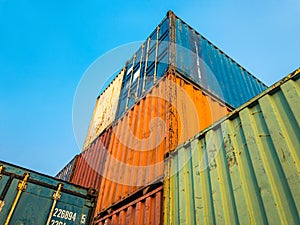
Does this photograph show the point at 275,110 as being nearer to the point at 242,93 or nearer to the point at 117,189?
the point at 117,189

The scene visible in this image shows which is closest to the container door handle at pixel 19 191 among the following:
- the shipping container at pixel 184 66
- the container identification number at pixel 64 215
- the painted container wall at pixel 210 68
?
the container identification number at pixel 64 215

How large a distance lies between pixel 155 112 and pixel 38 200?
4272mm

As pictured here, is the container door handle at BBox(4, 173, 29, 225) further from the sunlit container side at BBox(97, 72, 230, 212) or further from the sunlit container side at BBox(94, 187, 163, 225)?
the sunlit container side at BBox(97, 72, 230, 212)

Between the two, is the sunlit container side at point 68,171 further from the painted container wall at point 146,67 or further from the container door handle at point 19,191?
the container door handle at point 19,191

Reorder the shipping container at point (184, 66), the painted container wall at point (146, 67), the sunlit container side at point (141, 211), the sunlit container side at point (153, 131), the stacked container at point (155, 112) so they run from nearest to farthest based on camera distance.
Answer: the sunlit container side at point (141, 211)
the stacked container at point (155, 112)
the sunlit container side at point (153, 131)
the shipping container at point (184, 66)
the painted container wall at point (146, 67)

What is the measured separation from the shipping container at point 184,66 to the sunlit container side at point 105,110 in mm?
743

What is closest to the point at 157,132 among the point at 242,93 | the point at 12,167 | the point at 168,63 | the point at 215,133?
the point at 215,133

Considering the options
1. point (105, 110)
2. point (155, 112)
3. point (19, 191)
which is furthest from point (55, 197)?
point (105, 110)

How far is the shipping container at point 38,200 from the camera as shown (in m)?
3.87

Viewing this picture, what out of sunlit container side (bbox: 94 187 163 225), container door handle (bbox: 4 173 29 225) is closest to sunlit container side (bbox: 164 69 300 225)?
sunlit container side (bbox: 94 187 163 225)

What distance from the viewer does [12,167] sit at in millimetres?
4285

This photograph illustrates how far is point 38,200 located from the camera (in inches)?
164

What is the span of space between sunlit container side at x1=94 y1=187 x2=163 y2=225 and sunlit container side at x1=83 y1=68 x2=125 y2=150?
604 cm

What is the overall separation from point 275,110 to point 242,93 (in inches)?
309
